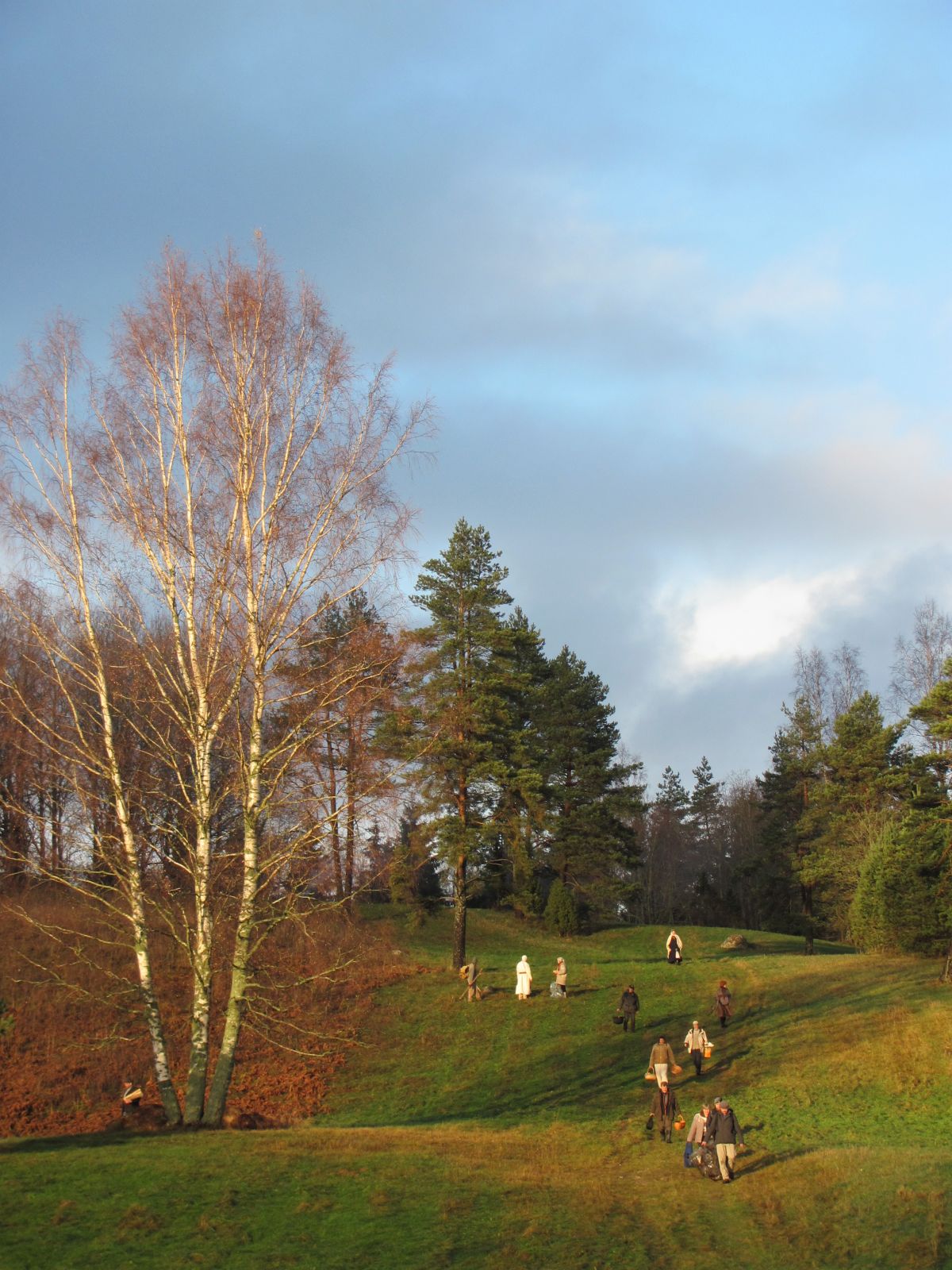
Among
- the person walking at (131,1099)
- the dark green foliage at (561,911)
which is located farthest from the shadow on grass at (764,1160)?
the dark green foliage at (561,911)

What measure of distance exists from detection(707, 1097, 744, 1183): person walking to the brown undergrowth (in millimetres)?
7534

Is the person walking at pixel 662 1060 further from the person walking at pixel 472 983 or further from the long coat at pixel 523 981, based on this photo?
the person walking at pixel 472 983

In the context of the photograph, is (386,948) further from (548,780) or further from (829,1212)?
(829,1212)

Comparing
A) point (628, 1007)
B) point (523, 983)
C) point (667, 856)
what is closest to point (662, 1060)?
point (628, 1007)

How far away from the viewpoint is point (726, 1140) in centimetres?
1491

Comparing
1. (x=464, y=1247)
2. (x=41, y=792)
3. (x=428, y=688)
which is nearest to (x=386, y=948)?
(x=428, y=688)

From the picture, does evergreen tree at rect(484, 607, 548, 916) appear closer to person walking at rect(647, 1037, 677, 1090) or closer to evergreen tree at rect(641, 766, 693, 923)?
person walking at rect(647, 1037, 677, 1090)

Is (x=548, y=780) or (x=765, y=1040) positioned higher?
(x=548, y=780)

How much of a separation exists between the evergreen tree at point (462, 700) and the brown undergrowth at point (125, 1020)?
4773mm

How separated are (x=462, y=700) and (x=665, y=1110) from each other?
693 inches

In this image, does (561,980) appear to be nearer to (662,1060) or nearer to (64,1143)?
(662,1060)

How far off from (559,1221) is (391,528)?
1024 centimetres

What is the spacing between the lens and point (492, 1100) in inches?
869

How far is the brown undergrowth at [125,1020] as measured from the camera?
21875 millimetres
